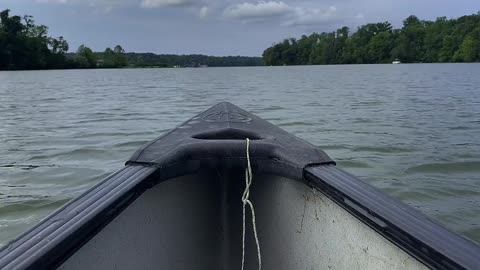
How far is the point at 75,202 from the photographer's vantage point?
1.75 meters

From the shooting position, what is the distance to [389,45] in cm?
8838

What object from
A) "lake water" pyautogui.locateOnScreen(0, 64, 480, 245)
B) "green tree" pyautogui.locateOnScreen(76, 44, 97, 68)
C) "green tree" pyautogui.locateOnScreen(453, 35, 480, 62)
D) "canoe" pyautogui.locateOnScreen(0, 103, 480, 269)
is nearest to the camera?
"canoe" pyautogui.locateOnScreen(0, 103, 480, 269)

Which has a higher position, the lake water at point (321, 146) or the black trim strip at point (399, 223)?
the black trim strip at point (399, 223)

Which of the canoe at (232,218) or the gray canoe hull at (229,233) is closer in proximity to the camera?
the canoe at (232,218)

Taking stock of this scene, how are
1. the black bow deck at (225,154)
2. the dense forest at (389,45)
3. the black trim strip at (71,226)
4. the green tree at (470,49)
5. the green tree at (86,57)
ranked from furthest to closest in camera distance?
the green tree at (86,57) → the dense forest at (389,45) → the green tree at (470,49) → the black bow deck at (225,154) → the black trim strip at (71,226)

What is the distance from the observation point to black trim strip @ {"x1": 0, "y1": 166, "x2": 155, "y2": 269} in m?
1.32

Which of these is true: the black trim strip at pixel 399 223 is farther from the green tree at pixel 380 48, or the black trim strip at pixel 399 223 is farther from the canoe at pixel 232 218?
the green tree at pixel 380 48

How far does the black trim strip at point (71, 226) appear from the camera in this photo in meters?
1.32

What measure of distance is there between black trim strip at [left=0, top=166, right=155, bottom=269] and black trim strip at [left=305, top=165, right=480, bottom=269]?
753mm

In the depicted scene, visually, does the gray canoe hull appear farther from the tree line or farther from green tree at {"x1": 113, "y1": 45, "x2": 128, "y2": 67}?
green tree at {"x1": 113, "y1": 45, "x2": 128, "y2": 67}

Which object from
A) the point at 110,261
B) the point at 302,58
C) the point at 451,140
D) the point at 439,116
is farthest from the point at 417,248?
the point at 302,58

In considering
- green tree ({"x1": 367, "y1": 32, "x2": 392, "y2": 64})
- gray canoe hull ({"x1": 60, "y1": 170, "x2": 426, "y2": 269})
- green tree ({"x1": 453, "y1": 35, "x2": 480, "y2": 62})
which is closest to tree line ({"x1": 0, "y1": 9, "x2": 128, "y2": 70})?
green tree ({"x1": 367, "y1": 32, "x2": 392, "y2": 64})

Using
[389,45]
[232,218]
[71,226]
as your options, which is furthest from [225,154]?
[389,45]

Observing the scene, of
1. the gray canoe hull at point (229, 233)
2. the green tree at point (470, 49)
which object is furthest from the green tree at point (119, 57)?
the gray canoe hull at point (229, 233)
